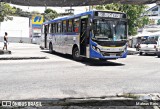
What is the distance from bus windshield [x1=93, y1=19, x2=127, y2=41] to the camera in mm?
15773

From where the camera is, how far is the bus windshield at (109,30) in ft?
51.8

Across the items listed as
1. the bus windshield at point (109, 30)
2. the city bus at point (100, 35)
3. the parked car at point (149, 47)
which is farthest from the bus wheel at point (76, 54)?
the parked car at point (149, 47)

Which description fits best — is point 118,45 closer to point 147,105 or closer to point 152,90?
point 152,90

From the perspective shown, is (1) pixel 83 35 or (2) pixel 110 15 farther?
(1) pixel 83 35

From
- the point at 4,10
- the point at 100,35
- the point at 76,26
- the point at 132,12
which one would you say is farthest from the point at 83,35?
the point at 4,10

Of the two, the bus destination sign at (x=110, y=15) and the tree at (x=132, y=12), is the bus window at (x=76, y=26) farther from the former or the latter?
the tree at (x=132, y=12)

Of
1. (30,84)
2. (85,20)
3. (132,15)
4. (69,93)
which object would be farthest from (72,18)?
(132,15)

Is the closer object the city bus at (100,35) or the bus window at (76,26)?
the city bus at (100,35)

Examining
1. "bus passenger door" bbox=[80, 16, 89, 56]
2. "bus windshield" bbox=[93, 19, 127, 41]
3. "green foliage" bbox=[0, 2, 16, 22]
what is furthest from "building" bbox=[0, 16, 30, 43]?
"bus windshield" bbox=[93, 19, 127, 41]

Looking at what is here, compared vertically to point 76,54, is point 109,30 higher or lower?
higher

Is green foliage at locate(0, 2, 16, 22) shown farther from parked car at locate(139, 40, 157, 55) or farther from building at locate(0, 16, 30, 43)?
building at locate(0, 16, 30, 43)

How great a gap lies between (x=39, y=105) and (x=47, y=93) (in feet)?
5.59

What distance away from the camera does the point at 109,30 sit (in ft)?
52.2

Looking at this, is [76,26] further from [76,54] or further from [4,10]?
[4,10]
